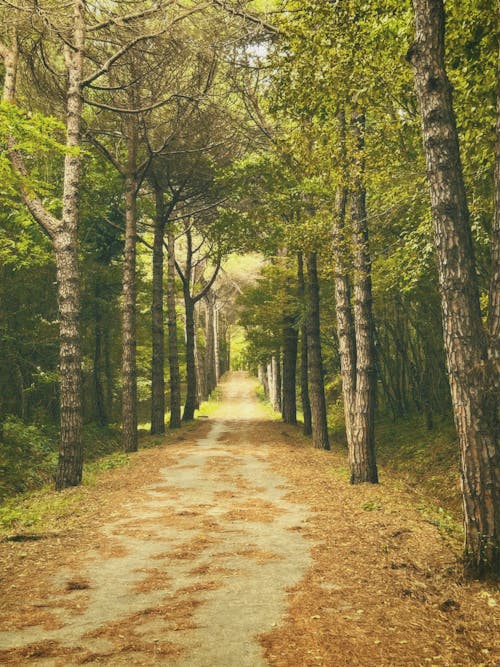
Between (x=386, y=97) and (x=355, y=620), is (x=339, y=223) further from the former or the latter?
(x=355, y=620)

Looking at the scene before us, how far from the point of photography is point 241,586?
5.28 m

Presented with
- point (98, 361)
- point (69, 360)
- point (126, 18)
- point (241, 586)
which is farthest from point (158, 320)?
point (241, 586)

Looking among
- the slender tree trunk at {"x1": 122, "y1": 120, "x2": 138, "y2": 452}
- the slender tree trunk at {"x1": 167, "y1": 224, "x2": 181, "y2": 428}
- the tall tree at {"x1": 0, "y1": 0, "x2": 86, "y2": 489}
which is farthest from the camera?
the slender tree trunk at {"x1": 167, "y1": 224, "x2": 181, "y2": 428}

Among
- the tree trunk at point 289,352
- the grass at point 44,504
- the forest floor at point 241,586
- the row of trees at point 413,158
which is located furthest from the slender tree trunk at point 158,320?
the forest floor at point 241,586

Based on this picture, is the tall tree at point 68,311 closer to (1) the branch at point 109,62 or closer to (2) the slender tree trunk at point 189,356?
(1) the branch at point 109,62

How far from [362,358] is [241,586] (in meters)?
6.83

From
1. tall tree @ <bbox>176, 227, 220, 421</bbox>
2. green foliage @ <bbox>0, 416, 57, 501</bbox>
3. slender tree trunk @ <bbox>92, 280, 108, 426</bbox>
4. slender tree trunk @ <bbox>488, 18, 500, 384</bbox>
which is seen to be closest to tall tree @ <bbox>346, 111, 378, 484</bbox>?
slender tree trunk @ <bbox>488, 18, 500, 384</bbox>

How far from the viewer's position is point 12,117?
9438 mm

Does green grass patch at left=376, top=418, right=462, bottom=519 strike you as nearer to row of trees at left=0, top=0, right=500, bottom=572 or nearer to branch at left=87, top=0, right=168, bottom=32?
row of trees at left=0, top=0, right=500, bottom=572

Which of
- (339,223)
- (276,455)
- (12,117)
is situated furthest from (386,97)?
(276,455)

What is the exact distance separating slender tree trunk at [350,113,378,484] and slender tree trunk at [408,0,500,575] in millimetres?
5057

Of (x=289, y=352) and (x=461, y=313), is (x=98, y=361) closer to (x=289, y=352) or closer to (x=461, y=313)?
(x=289, y=352)

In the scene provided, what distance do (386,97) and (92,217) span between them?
17.0 meters

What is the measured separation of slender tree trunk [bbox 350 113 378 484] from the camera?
11109 mm
